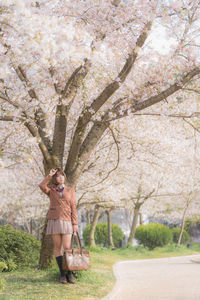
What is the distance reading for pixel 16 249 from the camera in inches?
400

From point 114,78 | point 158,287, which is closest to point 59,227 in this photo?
point 158,287

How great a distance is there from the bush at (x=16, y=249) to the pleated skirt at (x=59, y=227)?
3194 millimetres

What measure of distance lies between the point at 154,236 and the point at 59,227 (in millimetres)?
16010

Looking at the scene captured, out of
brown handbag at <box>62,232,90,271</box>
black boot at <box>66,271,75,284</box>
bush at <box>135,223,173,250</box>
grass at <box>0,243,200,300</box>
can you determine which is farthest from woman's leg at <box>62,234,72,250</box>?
bush at <box>135,223,173,250</box>

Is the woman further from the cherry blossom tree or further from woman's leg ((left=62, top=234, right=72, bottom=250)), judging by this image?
the cherry blossom tree

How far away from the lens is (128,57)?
811cm

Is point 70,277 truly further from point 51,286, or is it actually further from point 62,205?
point 62,205

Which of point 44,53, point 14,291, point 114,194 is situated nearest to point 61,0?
point 44,53

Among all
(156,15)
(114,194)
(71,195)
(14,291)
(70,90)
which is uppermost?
(156,15)

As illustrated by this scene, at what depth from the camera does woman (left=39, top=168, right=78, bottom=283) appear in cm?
694

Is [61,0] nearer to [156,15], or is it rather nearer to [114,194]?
[156,15]

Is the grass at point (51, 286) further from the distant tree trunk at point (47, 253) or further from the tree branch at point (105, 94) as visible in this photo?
the tree branch at point (105, 94)

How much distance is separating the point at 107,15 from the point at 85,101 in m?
2.52

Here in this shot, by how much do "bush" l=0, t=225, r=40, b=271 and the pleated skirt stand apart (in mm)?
3194
